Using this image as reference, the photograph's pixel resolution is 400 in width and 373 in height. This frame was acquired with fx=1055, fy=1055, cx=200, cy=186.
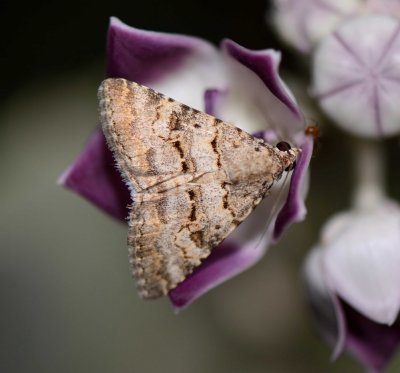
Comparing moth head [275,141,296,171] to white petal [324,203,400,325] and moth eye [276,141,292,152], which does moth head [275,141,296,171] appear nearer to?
moth eye [276,141,292,152]

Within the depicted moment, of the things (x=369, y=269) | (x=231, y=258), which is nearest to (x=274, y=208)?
(x=231, y=258)

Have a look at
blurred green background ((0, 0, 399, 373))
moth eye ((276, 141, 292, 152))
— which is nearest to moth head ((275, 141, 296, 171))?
moth eye ((276, 141, 292, 152))

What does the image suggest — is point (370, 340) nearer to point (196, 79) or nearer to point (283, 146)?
point (283, 146)

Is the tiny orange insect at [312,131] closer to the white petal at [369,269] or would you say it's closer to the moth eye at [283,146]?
the moth eye at [283,146]

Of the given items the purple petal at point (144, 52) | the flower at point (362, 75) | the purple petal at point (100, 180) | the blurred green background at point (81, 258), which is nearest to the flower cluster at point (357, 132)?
the flower at point (362, 75)

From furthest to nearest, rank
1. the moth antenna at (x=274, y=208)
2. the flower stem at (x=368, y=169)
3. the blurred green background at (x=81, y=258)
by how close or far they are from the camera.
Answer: the blurred green background at (x=81, y=258) → the flower stem at (x=368, y=169) → the moth antenna at (x=274, y=208)
